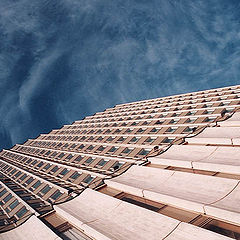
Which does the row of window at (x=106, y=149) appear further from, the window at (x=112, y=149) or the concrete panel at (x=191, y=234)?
the concrete panel at (x=191, y=234)

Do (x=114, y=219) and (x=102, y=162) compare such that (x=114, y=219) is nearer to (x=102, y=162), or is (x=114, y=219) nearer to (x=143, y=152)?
(x=143, y=152)

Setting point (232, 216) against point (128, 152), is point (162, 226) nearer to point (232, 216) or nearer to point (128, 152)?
point (232, 216)

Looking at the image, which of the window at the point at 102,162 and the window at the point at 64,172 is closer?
the window at the point at 102,162

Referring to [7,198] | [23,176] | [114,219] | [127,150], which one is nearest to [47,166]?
[23,176]

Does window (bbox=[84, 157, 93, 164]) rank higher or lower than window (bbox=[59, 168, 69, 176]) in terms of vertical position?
higher

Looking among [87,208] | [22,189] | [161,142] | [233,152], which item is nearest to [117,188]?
[87,208]

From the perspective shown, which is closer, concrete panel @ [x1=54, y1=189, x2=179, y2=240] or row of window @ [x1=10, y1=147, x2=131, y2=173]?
concrete panel @ [x1=54, y1=189, x2=179, y2=240]

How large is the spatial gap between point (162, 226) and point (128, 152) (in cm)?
2331

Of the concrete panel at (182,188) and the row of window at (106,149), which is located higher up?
the concrete panel at (182,188)

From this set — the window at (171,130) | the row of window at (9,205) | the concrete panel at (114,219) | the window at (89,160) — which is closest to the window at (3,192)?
the row of window at (9,205)

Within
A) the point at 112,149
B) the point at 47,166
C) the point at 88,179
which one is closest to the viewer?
the point at 88,179

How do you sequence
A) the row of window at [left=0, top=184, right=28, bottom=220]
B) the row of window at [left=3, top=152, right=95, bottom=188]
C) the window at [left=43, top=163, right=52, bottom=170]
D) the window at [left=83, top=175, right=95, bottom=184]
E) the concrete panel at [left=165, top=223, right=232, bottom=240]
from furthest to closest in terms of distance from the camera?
the window at [left=43, top=163, right=52, bottom=170], the row of window at [left=3, top=152, right=95, bottom=188], the window at [left=83, top=175, right=95, bottom=184], the row of window at [left=0, top=184, right=28, bottom=220], the concrete panel at [left=165, top=223, right=232, bottom=240]

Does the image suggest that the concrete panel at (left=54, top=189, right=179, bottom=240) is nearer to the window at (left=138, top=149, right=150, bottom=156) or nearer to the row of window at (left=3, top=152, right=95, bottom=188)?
the row of window at (left=3, top=152, right=95, bottom=188)

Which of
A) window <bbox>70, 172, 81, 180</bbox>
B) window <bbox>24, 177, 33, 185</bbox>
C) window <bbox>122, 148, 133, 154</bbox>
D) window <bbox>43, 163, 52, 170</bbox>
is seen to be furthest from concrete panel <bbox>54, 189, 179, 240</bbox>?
window <bbox>43, 163, 52, 170</bbox>
